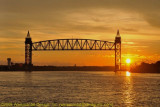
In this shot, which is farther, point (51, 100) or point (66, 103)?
point (51, 100)

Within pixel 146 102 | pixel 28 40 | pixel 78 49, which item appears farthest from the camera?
pixel 28 40

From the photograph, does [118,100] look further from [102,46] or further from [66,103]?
[102,46]

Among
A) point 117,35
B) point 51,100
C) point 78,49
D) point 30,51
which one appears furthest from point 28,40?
point 51,100

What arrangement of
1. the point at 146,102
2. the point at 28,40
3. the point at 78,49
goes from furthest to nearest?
1. the point at 28,40
2. the point at 78,49
3. the point at 146,102

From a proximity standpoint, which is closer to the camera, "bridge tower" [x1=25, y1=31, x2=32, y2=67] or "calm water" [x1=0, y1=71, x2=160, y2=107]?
"calm water" [x1=0, y1=71, x2=160, y2=107]

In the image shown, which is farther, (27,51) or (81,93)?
(27,51)

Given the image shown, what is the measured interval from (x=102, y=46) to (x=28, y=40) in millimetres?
37204

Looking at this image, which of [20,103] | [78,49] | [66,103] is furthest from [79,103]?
[78,49]

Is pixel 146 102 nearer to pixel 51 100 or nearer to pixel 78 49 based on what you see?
pixel 51 100

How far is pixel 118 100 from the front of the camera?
43844 mm

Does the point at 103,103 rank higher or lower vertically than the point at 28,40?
lower

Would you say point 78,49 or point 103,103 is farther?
point 78,49

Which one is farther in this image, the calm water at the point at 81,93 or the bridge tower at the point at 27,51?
the bridge tower at the point at 27,51

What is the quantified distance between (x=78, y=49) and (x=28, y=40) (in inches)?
1101
